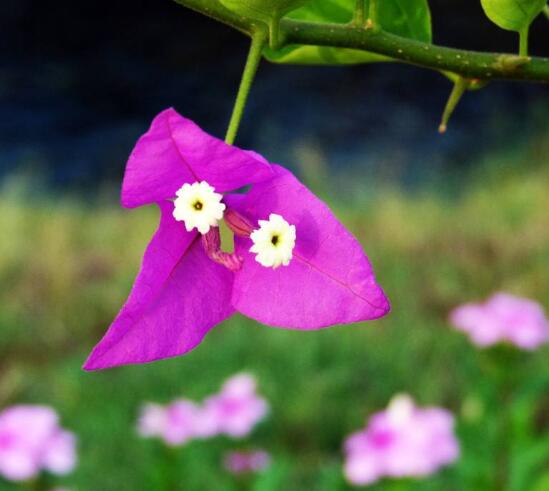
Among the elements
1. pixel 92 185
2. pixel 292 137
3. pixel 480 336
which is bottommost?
pixel 480 336

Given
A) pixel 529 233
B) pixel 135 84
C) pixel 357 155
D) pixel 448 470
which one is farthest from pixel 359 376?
A: pixel 135 84

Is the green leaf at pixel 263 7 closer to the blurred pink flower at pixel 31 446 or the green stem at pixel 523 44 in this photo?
the green stem at pixel 523 44

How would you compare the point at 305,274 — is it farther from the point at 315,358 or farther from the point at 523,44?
the point at 315,358

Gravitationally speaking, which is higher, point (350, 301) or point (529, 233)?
point (529, 233)

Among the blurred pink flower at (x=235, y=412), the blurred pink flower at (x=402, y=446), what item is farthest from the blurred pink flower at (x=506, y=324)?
the blurred pink flower at (x=235, y=412)

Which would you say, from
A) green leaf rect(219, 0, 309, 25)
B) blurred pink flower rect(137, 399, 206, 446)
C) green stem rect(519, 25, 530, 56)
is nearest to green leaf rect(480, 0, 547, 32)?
green stem rect(519, 25, 530, 56)

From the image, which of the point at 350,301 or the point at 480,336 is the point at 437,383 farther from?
the point at 350,301

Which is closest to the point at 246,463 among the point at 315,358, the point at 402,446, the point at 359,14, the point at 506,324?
the point at 402,446
